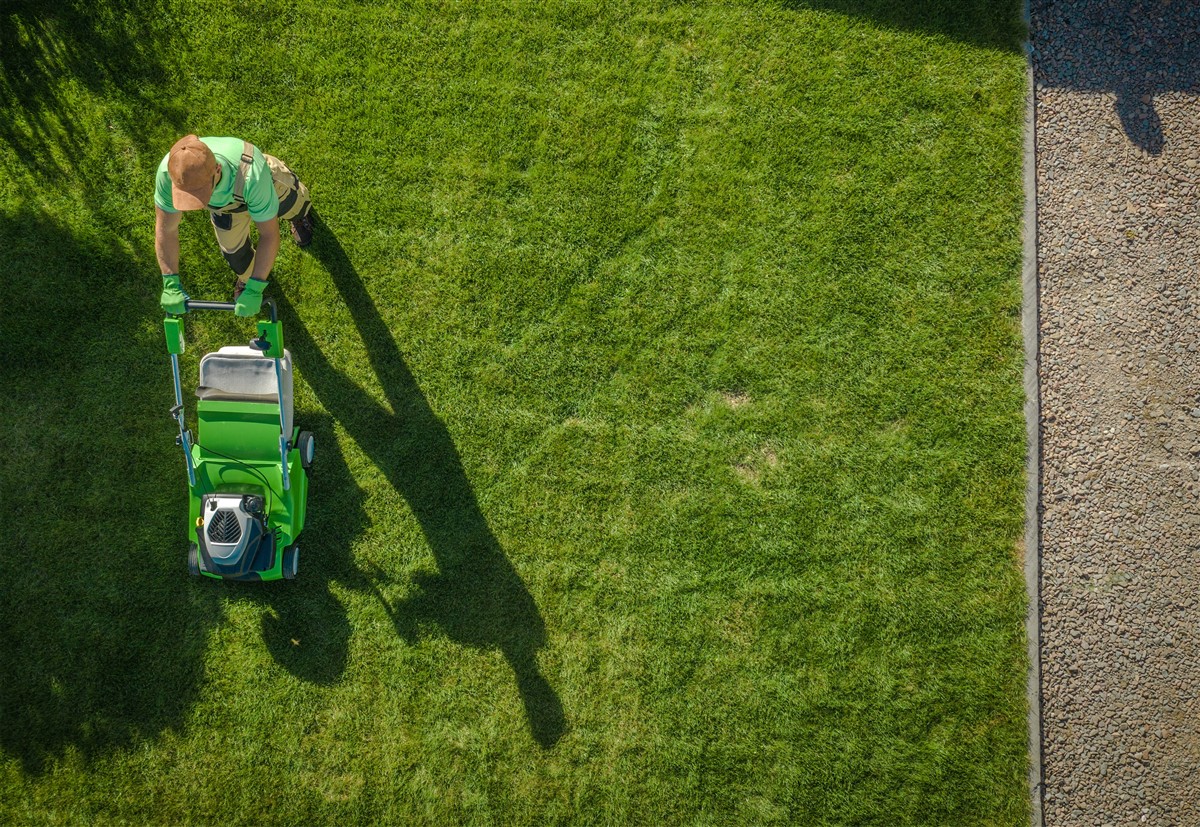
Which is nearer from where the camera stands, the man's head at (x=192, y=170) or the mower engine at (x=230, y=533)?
the man's head at (x=192, y=170)

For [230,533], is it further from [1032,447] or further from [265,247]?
[1032,447]

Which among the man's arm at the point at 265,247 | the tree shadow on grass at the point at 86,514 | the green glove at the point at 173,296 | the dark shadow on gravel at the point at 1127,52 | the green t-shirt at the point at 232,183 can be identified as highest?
the dark shadow on gravel at the point at 1127,52

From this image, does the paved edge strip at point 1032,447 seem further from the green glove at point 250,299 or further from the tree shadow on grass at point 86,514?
the tree shadow on grass at point 86,514

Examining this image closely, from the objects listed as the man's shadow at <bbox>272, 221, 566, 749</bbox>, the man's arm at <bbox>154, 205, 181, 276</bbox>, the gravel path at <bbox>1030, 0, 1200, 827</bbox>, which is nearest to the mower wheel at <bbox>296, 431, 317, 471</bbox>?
the man's shadow at <bbox>272, 221, 566, 749</bbox>

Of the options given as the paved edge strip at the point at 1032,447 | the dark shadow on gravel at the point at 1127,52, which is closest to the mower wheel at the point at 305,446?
the paved edge strip at the point at 1032,447

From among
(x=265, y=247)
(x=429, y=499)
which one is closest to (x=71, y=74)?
(x=265, y=247)

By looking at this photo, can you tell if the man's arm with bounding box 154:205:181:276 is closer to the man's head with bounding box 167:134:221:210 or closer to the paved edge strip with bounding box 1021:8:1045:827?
the man's head with bounding box 167:134:221:210
